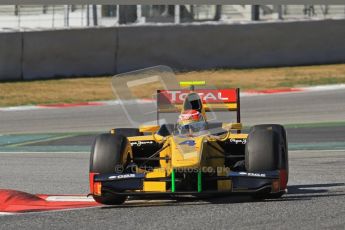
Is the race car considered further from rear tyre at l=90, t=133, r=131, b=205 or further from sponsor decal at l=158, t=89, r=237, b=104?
sponsor decal at l=158, t=89, r=237, b=104

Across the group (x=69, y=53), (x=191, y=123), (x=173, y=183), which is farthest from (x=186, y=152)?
(x=69, y=53)

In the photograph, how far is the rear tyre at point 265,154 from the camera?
10164 mm

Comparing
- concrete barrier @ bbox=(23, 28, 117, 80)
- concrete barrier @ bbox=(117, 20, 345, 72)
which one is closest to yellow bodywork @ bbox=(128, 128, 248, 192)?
concrete barrier @ bbox=(23, 28, 117, 80)

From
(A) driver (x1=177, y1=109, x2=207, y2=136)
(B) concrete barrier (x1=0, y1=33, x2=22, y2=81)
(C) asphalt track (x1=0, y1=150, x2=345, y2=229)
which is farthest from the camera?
(B) concrete barrier (x1=0, y1=33, x2=22, y2=81)

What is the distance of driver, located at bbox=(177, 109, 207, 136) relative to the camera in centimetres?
1078

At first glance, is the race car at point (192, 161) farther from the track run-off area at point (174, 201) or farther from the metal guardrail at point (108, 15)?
the metal guardrail at point (108, 15)

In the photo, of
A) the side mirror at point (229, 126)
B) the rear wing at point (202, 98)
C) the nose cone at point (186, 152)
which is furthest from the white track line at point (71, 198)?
the side mirror at point (229, 126)

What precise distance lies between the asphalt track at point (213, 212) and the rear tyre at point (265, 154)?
0.34 metres

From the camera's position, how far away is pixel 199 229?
864cm

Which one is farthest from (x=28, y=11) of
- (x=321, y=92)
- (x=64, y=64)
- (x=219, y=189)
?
(x=219, y=189)

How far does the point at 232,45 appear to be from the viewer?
2708 centimetres

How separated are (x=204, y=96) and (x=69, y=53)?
48.2 feet

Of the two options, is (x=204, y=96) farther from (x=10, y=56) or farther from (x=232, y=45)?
(x=232, y=45)

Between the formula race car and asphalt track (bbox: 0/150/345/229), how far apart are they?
0.18m
